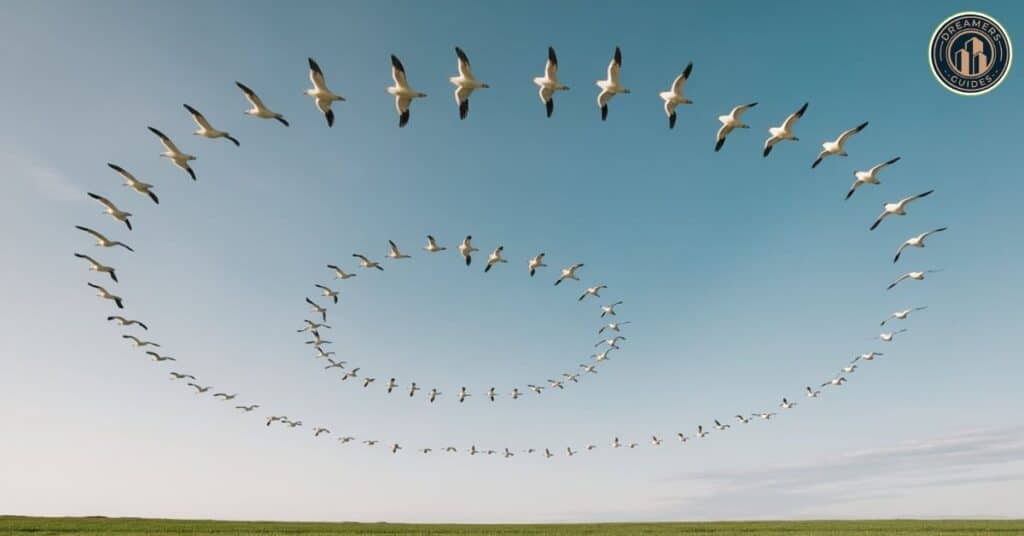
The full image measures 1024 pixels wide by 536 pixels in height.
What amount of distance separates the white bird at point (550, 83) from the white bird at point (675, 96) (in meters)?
4.35

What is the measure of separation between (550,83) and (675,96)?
16.8 feet

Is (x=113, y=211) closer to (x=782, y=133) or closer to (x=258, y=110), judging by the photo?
(x=258, y=110)

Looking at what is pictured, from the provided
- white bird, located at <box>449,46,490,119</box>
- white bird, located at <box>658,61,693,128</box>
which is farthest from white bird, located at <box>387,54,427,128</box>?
white bird, located at <box>658,61,693,128</box>

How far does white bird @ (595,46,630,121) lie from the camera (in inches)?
803

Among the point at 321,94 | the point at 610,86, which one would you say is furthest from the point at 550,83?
the point at 321,94

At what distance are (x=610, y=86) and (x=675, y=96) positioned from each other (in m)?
2.93

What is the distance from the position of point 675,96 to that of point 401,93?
1061 centimetres

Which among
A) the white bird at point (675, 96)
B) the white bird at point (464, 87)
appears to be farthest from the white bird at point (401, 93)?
the white bird at point (675, 96)

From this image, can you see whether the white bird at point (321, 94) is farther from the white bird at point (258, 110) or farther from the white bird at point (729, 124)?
the white bird at point (729, 124)

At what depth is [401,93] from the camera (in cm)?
2109

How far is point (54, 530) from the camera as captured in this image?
4428 cm

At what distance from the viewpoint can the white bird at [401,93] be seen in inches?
805

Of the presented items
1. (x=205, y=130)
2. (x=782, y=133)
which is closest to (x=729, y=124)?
(x=782, y=133)

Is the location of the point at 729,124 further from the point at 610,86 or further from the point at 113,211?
the point at 113,211
